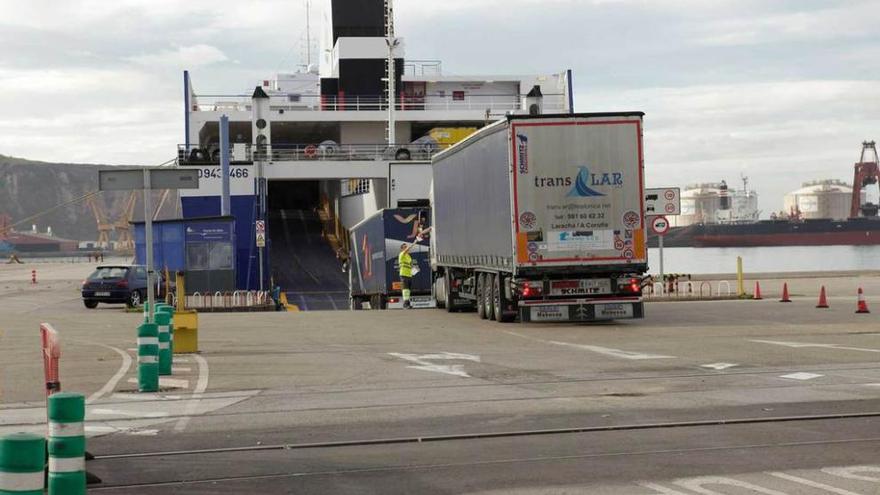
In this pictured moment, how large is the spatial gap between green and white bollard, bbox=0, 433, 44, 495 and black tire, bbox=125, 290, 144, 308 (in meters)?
34.4

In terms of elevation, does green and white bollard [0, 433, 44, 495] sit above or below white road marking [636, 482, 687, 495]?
above

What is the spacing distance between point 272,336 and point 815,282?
2934 cm

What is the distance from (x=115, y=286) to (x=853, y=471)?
33.2 meters

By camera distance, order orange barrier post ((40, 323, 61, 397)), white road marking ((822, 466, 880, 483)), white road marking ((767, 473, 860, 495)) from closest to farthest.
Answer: white road marking ((767, 473, 860, 495)) < white road marking ((822, 466, 880, 483)) < orange barrier post ((40, 323, 61, 397))

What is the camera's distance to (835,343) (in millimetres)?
19188

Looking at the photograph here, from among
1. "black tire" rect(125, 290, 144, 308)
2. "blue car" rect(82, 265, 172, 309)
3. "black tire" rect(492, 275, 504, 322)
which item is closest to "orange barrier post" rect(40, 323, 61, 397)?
"black tire" rect(492, 275, 504, 322)

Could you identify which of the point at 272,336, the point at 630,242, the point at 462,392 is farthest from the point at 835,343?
the point at 272,336

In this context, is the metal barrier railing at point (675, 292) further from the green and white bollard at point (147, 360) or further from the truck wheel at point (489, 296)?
the green and white bollard at point (147, 360)

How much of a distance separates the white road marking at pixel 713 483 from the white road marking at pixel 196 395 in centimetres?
486

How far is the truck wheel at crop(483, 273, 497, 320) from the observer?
26.2 metres

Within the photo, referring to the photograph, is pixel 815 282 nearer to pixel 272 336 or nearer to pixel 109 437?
pixel 272 336

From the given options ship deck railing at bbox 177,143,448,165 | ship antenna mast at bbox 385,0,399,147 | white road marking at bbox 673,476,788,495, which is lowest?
white road marking at bbox 673,476,788,495

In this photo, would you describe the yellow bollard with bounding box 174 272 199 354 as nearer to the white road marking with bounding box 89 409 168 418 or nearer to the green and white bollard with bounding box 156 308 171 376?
the green and white bollard with bounding box 156 308 171 376

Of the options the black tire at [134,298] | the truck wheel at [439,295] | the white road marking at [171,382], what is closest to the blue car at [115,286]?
the black tire at [134,298]
